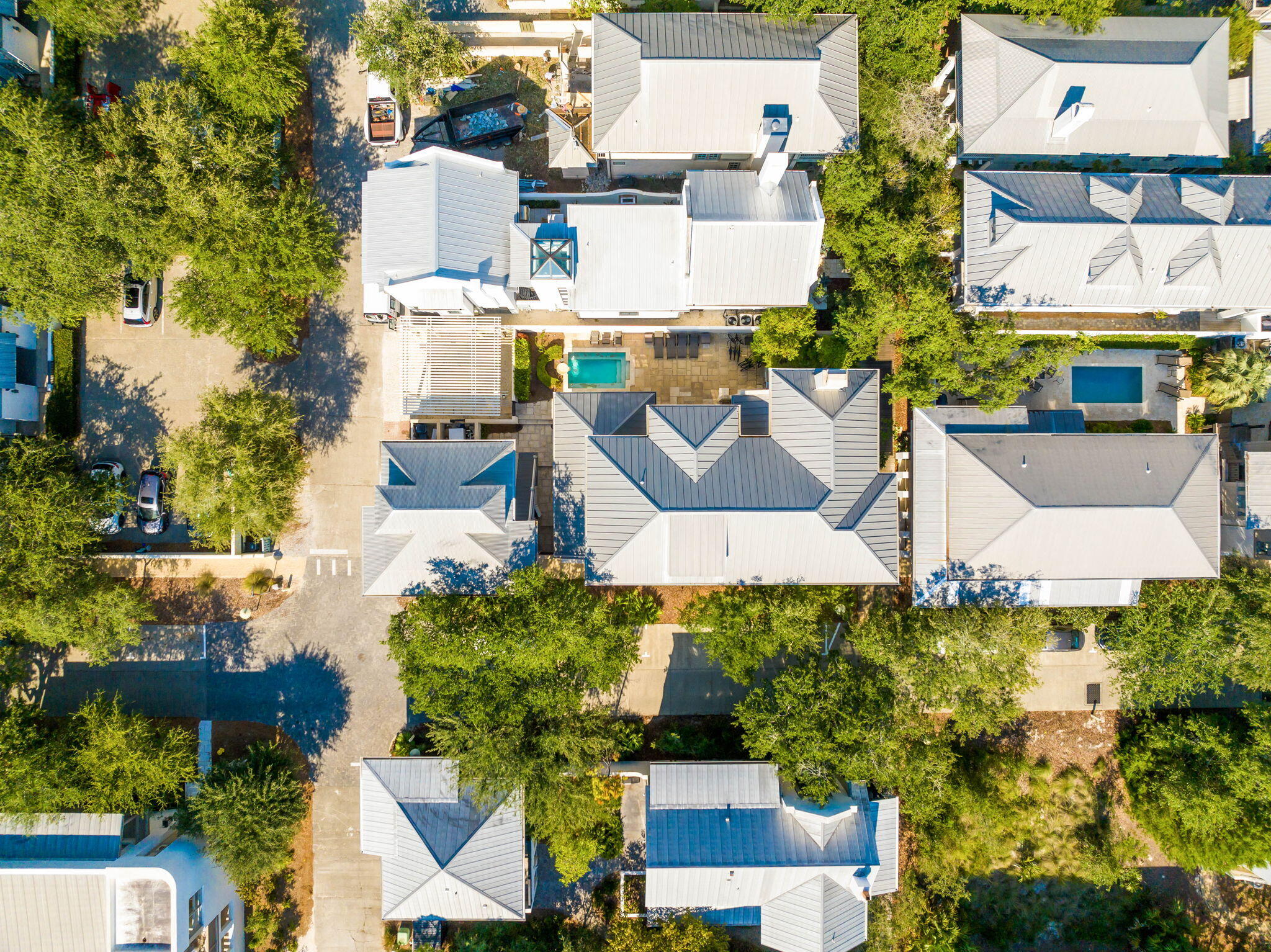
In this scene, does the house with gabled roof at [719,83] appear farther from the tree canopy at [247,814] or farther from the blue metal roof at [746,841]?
the tree canopy at [247,814]

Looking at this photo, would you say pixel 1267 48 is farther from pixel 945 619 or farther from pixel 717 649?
pixel 717 649

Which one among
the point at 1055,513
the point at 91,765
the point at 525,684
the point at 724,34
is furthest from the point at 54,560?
the point at 1055,513

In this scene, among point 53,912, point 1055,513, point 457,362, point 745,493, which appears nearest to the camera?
point 745,493

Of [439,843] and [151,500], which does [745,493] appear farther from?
[151,500]

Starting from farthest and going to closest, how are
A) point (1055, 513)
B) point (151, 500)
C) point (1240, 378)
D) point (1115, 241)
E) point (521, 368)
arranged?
point (521, 368), point (151, 500), point (1240, 378), point (1115, 241), point (1055, 513)

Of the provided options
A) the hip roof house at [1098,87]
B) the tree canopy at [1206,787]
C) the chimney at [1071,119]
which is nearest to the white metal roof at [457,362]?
the hip roof house at [1098,87]

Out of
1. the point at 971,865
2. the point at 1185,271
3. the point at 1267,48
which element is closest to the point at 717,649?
the point at 971,865

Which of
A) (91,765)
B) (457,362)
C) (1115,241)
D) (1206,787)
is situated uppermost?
(1115,241)
